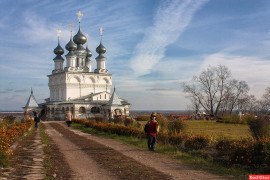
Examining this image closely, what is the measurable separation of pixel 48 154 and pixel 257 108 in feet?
173

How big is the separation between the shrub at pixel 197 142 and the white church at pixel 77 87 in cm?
3430

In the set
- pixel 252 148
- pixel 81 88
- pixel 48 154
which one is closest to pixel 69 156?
pixel 48 154

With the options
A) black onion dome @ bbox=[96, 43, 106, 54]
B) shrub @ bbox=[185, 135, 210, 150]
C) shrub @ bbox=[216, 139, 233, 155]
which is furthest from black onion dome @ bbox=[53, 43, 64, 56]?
shrub @ bbox=[216, 139, 233, 155]

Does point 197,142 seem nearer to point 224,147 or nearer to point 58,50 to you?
point 224,147

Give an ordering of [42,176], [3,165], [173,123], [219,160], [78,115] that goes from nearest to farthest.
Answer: [42,176], [3,165], [219,160], [173,123], [78,115]

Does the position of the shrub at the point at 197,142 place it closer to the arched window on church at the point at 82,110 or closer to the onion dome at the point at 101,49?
the arched window on church at the point at 82,110

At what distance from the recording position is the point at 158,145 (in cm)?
1217

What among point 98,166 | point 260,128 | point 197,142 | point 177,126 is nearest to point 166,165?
point 98,166

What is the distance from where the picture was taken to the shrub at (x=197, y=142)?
10.8m

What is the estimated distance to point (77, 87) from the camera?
50.2 meters

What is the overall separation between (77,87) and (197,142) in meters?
40.9

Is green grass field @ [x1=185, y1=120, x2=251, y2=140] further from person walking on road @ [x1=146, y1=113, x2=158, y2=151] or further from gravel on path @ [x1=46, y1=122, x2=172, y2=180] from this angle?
gravel on path @ [x1=46, y1=122, x2=172, y2=180]

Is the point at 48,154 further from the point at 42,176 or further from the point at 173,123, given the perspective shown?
the point at 173,123

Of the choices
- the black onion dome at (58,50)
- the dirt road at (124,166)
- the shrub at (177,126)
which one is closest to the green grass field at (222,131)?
the shrub at (177,126)
